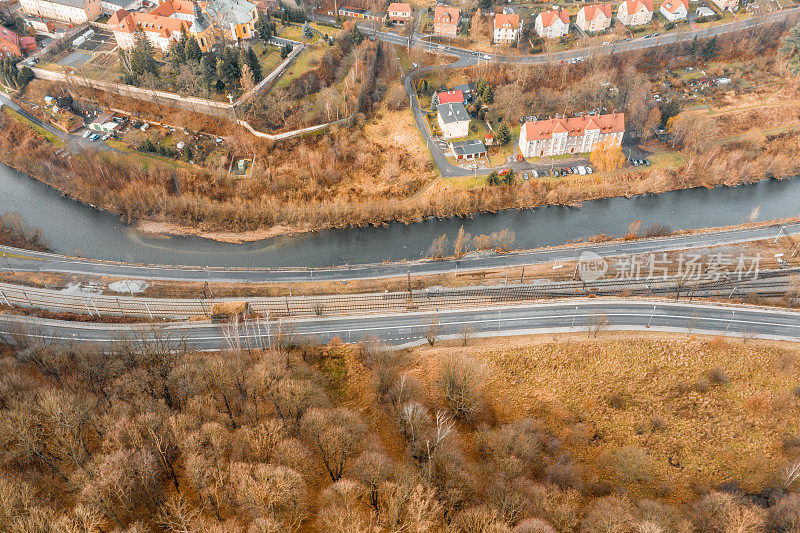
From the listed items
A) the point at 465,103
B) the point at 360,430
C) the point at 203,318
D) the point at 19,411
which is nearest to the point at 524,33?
the point at 465,103

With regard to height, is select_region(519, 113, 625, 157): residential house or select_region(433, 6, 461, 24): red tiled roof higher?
select_region(433, 6, 461, 24): red tiled roof

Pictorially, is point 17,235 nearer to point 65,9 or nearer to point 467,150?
point 65,9

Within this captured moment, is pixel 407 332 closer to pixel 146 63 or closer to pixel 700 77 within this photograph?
pixel 146 63

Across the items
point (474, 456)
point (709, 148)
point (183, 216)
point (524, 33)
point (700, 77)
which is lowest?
point (474, 456)

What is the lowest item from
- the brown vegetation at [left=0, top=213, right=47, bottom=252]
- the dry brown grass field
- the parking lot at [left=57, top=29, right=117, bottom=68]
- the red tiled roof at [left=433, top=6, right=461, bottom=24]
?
the dry brown grass field

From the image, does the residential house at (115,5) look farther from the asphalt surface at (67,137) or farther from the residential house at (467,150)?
the residential house at (467,150)

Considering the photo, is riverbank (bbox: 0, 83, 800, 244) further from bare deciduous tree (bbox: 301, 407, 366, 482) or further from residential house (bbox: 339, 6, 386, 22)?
residential house (bbox: 339, 6, 386, 22)

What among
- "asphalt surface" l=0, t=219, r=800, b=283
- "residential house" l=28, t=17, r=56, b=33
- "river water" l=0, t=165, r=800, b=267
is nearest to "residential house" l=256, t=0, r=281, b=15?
"residential house" l=28, t=17, r=56, b=33

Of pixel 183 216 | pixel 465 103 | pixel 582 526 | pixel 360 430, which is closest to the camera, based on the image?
pixel 582 526
